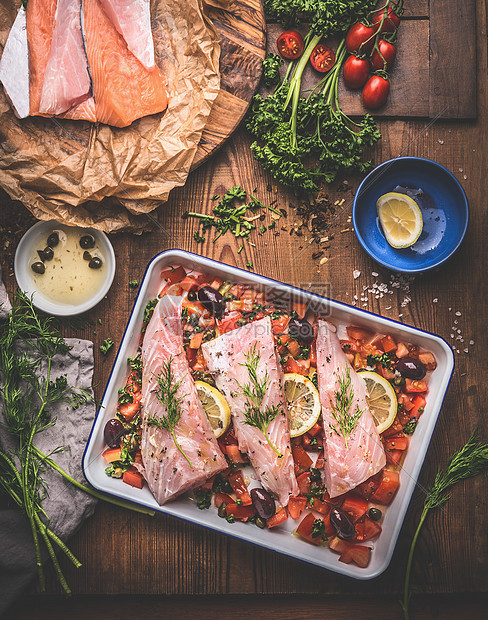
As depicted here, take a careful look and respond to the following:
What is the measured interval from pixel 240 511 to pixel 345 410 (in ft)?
2.73

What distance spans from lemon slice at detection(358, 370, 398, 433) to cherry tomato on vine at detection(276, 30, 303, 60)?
1867mm

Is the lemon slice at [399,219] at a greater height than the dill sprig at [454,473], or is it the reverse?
the lemon slice at [399,219]

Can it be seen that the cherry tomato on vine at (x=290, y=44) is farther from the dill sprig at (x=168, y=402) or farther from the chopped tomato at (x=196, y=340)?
the dill sprig at (x=168, y=402)

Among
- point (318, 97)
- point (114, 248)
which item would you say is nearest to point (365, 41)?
point (318, 97)

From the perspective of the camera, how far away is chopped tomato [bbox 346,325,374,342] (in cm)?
273

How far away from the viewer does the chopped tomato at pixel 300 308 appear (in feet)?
8.82

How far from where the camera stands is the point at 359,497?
8.79ft

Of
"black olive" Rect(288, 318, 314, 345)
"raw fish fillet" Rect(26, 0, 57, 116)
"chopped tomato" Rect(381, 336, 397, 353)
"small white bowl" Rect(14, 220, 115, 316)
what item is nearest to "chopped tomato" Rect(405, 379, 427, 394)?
"chopped tomato" Rect(381, 336, 397, 353)

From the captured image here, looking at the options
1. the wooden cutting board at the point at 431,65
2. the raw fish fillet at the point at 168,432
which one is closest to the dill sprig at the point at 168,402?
the raw fish fillet at the point at 168,432

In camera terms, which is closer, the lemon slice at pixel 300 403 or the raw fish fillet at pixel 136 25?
the raw fish fillet at pixel 136 25

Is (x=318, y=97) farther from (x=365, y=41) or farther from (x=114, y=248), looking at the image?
(x=114, y=248)

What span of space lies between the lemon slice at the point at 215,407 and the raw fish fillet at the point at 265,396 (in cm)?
4

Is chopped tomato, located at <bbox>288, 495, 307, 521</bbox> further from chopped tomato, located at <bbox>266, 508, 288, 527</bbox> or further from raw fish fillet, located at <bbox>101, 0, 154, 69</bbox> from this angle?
raw fish fillet, located at <bbox>101, 0, 154, 69</bbox>

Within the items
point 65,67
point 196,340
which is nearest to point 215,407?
point 196,340
